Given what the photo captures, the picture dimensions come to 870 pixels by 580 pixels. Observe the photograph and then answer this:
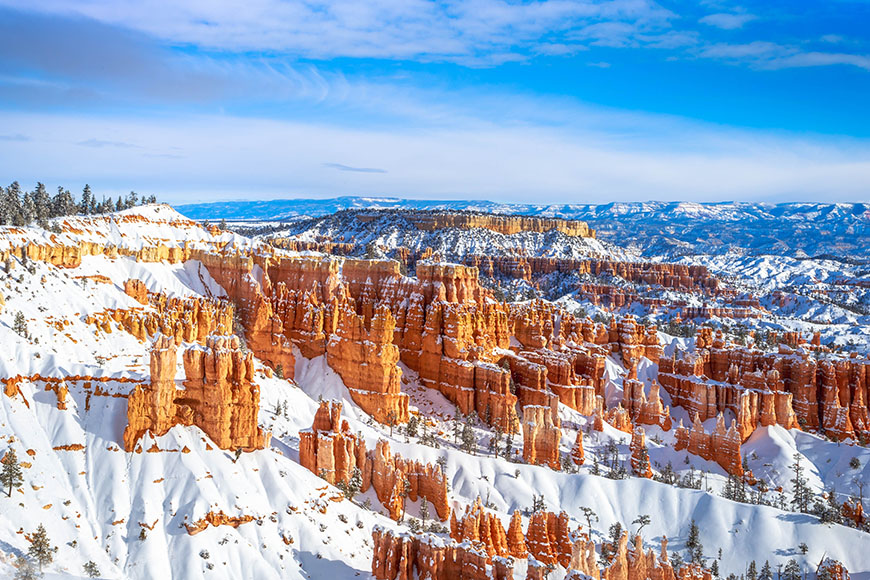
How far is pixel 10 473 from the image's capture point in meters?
43.6

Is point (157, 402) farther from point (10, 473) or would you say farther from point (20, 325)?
point (20, 325)

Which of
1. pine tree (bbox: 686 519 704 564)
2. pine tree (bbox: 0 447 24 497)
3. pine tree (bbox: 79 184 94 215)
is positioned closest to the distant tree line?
pine tree (bbox: 79 184 94 215)

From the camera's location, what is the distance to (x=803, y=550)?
5394 centimetres

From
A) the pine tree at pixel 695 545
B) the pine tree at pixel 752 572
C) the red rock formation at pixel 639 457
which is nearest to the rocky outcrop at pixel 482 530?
the pine tree at pixel 695 545

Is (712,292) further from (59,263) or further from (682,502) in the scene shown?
(59,263)

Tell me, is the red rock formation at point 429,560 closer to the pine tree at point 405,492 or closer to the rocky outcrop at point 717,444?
the pine tree at point 405,492

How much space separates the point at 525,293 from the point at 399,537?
443 ft

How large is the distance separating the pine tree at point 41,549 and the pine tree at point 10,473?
469cm

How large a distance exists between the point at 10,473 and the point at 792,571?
56.9 meters

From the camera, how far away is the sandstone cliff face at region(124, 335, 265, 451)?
5100cm

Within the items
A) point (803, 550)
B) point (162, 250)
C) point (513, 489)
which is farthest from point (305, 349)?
point (803, 550)

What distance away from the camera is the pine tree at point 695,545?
5478cm

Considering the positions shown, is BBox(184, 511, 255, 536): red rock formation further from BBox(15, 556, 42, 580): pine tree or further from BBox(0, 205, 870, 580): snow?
BBox(15, 556, 42, 580): pine tree

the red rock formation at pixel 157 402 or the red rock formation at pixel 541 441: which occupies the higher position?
the red rock formation at pixel 157 402
